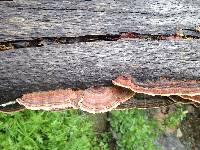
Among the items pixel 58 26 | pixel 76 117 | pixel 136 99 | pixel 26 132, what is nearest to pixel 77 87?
pixel 58 26

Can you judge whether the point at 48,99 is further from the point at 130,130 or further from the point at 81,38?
the point at 130,130

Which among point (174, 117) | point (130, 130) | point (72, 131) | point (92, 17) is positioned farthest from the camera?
point (174, 117)

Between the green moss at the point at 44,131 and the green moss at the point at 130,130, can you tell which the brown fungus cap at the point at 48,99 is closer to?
the green moss at the point at 44,131

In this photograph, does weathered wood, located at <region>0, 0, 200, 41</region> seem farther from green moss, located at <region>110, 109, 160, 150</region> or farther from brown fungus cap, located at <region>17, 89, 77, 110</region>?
green moss, located at <region>110, 109, 160, 150</region>

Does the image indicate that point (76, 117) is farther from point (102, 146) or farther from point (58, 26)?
point (58, 26)

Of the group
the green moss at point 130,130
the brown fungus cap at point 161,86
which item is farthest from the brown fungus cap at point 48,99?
the green moss at point 130,130

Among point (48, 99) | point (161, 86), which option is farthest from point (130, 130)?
point (48, 99)
